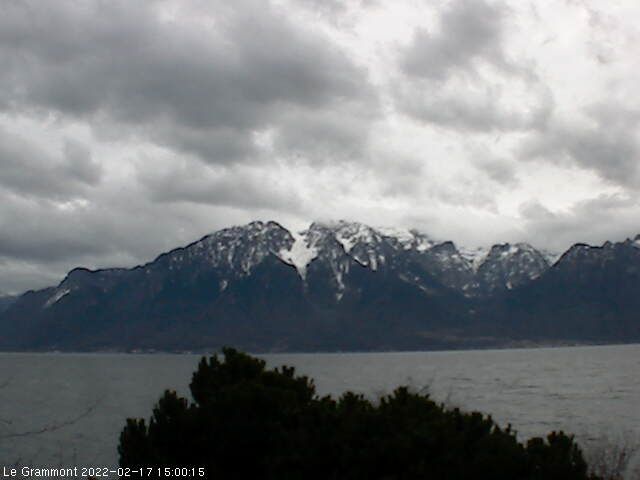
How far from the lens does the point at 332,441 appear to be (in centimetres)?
2047

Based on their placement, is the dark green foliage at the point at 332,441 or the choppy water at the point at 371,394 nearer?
the dark green foliage at the point at 332,441

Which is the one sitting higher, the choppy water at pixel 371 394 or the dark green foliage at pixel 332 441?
the dark green foliage at pixel 332 441

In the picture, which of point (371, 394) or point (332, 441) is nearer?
point (332, 441)

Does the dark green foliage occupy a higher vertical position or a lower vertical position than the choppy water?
higher

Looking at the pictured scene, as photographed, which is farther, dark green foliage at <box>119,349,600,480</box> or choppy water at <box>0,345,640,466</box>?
choppy water at <box>0,345,640,466</box>

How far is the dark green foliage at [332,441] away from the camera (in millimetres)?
19078

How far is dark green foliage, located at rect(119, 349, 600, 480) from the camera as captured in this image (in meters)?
19.1

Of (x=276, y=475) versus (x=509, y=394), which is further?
(x=509, y=394)

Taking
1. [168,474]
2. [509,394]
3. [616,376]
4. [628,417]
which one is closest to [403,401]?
[168,474]

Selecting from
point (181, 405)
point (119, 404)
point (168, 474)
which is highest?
point (181, 405)

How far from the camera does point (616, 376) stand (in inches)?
6786

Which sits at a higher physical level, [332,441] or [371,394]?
[332,441]

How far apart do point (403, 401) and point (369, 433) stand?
269 centimetres

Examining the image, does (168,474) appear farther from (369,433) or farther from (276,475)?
(369,433)
